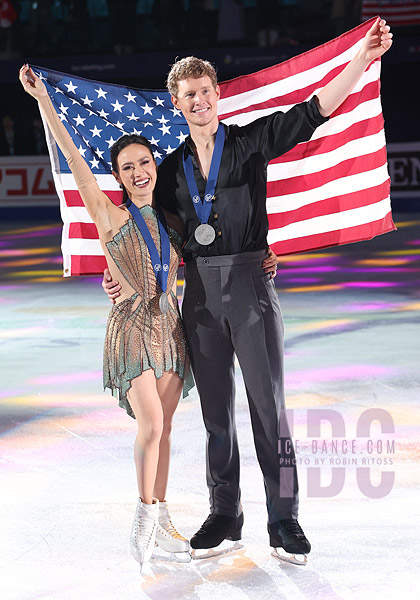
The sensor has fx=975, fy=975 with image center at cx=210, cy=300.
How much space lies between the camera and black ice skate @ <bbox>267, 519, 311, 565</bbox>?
4.00 m

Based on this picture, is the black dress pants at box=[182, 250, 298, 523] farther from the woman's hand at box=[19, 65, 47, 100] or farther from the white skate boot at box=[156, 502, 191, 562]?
the woman's hand at box=[19, 65, 47, 100]

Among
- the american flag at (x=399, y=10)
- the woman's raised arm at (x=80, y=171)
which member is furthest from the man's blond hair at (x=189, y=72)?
the american flag at (x=399, y=10)

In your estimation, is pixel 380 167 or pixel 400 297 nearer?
pixel 380 167

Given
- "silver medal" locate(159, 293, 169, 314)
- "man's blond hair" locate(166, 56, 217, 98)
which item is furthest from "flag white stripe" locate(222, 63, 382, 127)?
"silver medal" locate(159, 293, 169, 314)

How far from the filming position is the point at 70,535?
440 cm

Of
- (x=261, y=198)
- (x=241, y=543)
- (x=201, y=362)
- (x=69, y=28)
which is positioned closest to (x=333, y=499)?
(x=241, y=543)

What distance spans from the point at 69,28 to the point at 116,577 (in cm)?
1790

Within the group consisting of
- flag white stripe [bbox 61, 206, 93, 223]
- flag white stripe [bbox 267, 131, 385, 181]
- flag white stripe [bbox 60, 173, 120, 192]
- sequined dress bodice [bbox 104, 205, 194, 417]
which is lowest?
sequined dress bodice [bbox 104, 205, 194, 417]

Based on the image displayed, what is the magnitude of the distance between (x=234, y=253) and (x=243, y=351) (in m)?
0.41

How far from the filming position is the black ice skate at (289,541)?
4004mm

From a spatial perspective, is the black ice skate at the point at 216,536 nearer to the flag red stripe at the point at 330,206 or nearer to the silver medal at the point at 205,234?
the silver medal at the point at 205,234

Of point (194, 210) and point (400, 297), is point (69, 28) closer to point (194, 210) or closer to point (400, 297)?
point (400, 297)

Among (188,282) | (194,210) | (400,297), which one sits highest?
(194,210)

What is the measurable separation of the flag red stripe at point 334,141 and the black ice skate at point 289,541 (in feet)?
6.01
